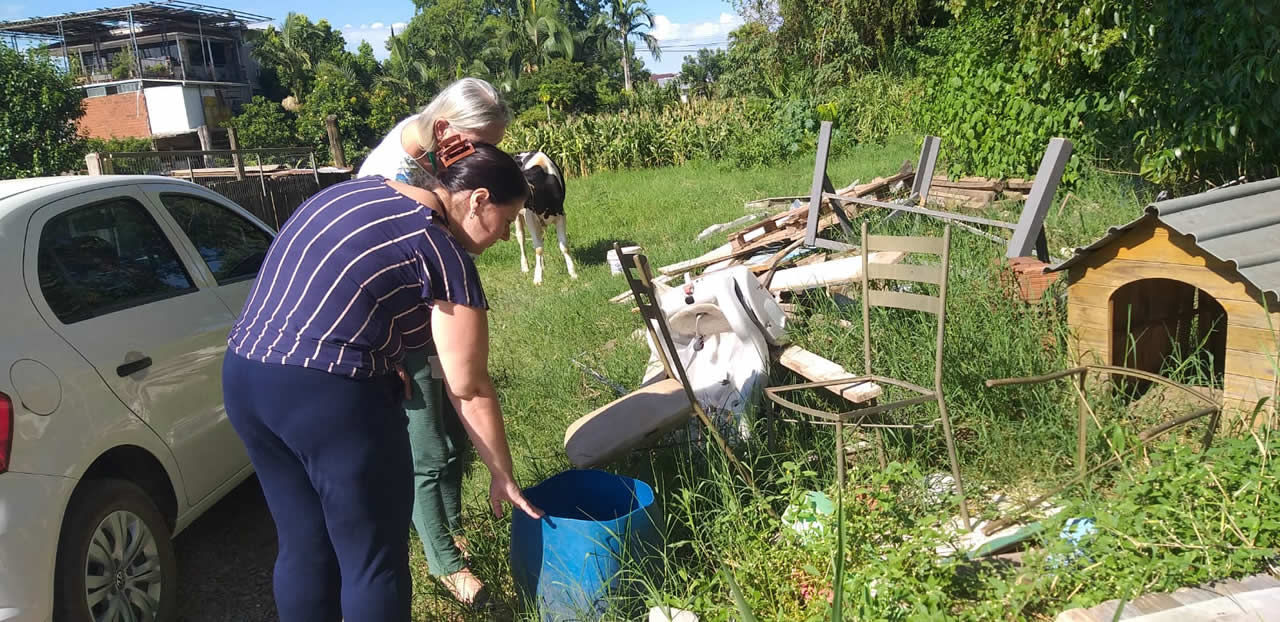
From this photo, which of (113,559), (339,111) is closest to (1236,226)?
(113,559)

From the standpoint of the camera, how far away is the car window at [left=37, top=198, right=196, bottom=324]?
3150 mm

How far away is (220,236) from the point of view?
427cm

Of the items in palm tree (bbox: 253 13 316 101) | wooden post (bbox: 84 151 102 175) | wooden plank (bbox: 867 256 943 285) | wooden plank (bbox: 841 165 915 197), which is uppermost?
palm tree (bbox: 253 13 316 101)

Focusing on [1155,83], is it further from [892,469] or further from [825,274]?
[892,469]

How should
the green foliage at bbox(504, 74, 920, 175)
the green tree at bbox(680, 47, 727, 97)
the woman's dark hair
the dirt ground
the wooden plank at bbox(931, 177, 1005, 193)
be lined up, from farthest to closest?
the green tree at bbox(680, 47, 727, 97) < the green foliage at bbox(504, 74, 920, 175) < the wooden plank at bbox(931, 177, 1005, 193) < the dirt ground < the woman's dark hair

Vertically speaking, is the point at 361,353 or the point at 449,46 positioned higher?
the point at 449,46

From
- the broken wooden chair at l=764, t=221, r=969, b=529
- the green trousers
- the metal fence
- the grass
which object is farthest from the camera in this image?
the metal fence

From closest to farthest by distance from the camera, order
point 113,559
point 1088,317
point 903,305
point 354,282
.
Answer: point 354,282 → point 113,559 → point 903,305 → point 1088,317

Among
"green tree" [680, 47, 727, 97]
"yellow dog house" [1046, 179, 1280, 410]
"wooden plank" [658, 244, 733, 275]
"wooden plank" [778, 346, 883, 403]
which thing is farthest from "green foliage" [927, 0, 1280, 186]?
"green tree" [680, 47, 727, 97]

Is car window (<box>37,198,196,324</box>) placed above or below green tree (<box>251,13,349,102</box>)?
below

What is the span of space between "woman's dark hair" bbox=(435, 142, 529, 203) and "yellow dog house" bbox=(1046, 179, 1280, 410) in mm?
2857

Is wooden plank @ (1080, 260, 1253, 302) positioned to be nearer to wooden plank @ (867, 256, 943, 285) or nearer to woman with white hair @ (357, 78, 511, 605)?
wooden plank @ (867, 256, 943, 285)

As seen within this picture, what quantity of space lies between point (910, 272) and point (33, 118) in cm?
2911

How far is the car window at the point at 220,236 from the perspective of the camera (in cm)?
406
